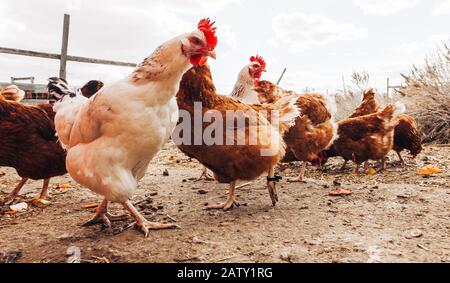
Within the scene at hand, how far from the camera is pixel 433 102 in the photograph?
24.3 ft

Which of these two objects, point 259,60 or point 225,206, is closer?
point 225,206

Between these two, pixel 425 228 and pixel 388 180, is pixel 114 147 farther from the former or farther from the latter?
pixel 388 180

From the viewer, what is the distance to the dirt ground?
2.10m

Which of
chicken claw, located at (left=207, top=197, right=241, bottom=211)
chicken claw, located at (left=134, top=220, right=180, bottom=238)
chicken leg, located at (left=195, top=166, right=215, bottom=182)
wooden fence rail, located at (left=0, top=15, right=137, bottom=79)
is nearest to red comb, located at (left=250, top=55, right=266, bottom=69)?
chicken leg, located at (left=195, top=166, right=215, bottom=182)

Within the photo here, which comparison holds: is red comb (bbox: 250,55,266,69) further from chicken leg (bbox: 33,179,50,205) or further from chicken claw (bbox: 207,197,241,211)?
chicken leg (bbox: 33,179,50,205)

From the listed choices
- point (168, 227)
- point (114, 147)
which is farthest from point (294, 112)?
point (114, 147)

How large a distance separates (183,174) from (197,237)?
2534mm

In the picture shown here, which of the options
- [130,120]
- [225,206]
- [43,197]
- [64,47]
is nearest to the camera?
[130,120]

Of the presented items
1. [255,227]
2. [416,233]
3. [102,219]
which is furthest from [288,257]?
[102,219]

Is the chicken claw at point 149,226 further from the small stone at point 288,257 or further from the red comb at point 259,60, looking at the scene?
the red comb at point 259,60

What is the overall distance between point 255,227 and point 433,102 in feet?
22.0

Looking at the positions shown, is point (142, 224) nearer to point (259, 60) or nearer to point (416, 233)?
point (416, 233)

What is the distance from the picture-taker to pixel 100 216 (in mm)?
2768

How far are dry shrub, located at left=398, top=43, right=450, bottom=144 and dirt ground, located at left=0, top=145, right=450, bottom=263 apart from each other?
3818mm
